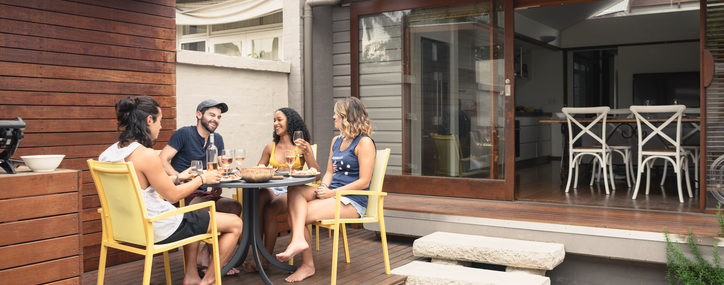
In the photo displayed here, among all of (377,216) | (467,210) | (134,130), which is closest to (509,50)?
(467,210)

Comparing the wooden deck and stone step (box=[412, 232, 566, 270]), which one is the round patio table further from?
stone step (box=[412, 232, 566, 270])

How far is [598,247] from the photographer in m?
4.16

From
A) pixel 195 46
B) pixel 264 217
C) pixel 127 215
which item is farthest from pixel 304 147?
pixel 195 46

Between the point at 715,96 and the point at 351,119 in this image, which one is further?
the point at 715,96

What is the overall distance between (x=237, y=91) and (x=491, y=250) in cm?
282

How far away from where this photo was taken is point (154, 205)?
3178 mm

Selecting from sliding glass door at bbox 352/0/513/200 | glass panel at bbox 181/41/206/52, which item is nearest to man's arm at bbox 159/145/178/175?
sliding glass door at bbox 352/0/513/200

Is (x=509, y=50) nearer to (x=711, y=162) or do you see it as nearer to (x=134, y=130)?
(x=711, y=162)

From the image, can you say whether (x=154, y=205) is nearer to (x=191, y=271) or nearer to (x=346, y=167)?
(x=191, y=271)

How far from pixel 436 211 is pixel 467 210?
254mm

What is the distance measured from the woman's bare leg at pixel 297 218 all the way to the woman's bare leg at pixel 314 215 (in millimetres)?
54

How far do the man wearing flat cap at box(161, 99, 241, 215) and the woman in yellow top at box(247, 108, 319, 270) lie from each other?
0.21 meters

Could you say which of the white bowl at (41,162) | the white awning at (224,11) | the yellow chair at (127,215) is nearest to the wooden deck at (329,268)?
the yellow chair at (127,215)

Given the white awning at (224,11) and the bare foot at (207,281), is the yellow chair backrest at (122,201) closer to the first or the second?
the bare foot at (207,281)
